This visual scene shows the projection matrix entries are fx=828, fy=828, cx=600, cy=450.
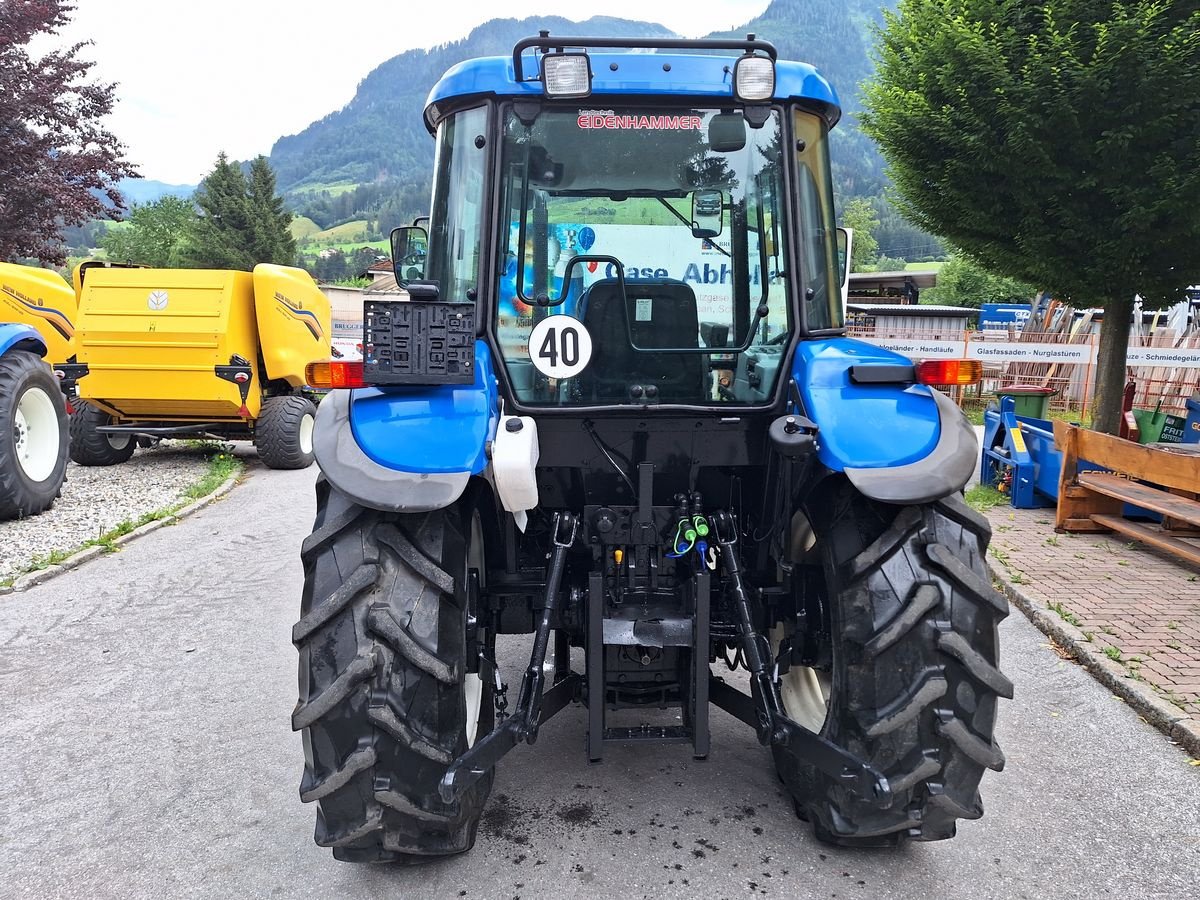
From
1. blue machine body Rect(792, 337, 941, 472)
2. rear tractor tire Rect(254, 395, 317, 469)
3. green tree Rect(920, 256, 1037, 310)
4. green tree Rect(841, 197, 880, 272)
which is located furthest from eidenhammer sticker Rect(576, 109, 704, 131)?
green tree Rect(841, 197, 880, 272)

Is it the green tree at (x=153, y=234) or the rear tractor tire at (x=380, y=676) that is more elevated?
the green tree at (x=153, y=234)

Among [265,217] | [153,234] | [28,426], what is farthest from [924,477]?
[153,234]

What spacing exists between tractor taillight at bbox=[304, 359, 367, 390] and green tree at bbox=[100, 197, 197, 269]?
6722 centimetres

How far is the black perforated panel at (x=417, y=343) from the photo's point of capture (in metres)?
2.38

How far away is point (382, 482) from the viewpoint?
2.29 metres

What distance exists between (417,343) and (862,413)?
4.39 ft

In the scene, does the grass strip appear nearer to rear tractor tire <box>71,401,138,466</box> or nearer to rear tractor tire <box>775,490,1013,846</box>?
rear tractor tire <box>71,401,138,466</box>

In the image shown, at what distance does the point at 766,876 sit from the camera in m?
2.60

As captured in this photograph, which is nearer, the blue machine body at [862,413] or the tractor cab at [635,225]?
the blue machine body at [862,413]

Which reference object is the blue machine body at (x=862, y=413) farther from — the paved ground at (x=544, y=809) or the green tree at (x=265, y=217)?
the green tree at (x=265, y=217)

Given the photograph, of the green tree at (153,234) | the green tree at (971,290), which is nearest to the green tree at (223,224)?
the green tree at (153,234)

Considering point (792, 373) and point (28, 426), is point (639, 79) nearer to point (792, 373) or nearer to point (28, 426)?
point (792, 373)

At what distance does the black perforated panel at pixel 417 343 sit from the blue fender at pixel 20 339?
6689 millimetres

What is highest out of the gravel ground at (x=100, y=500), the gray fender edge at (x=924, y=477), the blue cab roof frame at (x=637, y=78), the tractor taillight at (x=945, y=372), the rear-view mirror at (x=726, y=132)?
the blue cab roof frame at (x=637, y=78)
